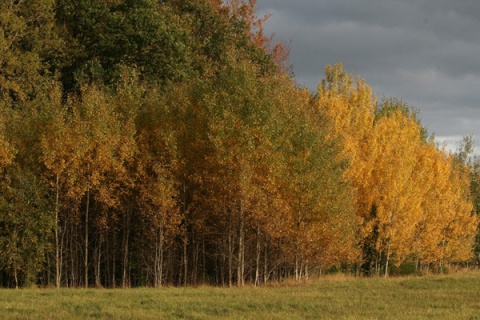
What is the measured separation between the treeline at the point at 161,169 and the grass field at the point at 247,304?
544 cm

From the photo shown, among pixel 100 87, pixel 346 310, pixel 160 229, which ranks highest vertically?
pixel 100 87

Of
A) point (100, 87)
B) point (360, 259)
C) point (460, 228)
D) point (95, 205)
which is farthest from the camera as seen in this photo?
point (460, 228)

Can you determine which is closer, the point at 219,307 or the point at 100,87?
the point at 219,307

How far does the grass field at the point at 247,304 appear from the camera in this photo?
22.1 meters

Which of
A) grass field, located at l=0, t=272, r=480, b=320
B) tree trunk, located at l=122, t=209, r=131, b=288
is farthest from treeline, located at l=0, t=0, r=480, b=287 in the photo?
grass field, located at l=0, t=272, r=480, b=320

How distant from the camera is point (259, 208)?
1390 inches

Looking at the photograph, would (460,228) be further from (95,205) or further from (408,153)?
(95,205)

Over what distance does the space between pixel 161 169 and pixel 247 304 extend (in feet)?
38.7

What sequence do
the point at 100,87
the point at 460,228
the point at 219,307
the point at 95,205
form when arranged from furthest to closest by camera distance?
the point at 460,228 → the point at 100,87 → the point at 95,205 → the point at 219,307

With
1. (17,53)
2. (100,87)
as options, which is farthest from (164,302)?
(17,53)

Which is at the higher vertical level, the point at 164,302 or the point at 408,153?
the point at 408,153

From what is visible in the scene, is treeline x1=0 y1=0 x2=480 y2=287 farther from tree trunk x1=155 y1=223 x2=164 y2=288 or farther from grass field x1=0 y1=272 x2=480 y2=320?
grass field x1=0 y1=272 x2=480 y2=320

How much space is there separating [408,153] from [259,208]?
54.6 feet

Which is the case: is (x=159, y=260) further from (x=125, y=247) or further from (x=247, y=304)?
(x=247, y=304)
